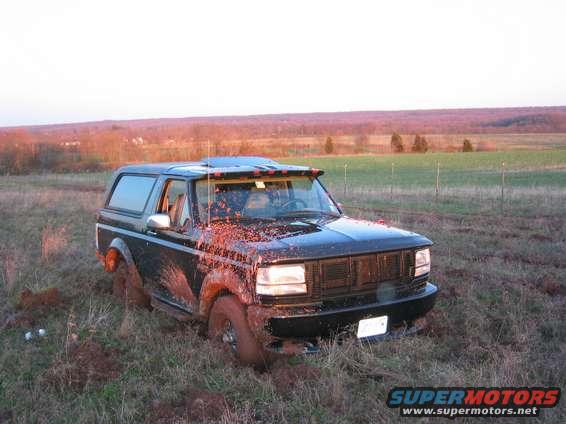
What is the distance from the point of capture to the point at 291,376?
16.0 feet

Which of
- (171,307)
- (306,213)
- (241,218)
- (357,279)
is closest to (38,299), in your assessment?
(171,307)

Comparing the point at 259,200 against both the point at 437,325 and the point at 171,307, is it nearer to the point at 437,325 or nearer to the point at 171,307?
the point at 171,307

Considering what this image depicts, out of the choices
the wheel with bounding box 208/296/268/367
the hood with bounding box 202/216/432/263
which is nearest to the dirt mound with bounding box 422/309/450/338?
the hood with bounding box 202/216/432/263

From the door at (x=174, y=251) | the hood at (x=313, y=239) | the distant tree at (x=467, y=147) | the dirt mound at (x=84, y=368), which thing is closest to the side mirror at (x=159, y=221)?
the door at (x=174, y=251)

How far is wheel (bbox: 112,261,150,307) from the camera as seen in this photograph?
7.17 m

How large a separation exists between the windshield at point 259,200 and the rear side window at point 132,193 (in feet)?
3.90

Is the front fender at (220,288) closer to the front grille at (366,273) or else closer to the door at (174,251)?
the door at (174,251)

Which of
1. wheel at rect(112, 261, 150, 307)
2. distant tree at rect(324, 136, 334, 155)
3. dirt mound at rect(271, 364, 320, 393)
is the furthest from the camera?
distant tree at rect(324, 136, 334, 155)

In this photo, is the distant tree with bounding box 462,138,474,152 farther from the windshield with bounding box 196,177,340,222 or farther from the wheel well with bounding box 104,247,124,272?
the windshield with bounding box 196,177,340,222

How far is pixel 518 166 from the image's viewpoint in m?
46.7

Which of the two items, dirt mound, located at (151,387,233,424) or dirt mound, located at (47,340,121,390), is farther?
dirt mound, located at (47,340,121,390)

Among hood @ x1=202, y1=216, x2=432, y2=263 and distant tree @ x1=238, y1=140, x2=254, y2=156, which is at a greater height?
hood @ x1=202, y1=216, x2=432, y2=263

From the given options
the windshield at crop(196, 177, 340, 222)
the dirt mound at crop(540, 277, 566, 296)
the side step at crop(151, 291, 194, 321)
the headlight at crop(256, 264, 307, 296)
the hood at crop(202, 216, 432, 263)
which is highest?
the windshield at crop(196, 177, 340, 222)

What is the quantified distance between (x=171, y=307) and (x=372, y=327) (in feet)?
7.56
